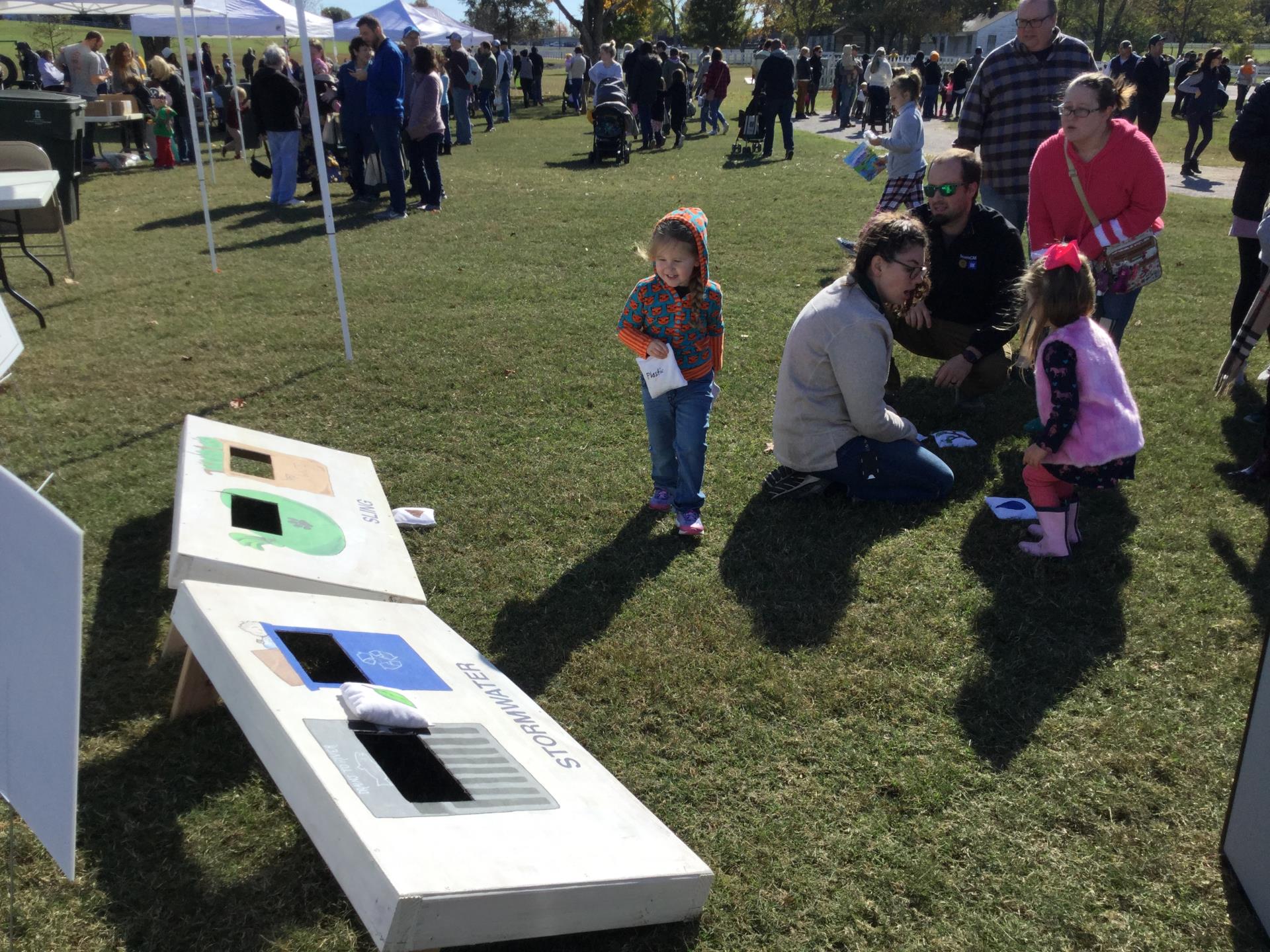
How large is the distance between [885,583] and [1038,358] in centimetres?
111

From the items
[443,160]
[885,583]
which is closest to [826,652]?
[885,583]

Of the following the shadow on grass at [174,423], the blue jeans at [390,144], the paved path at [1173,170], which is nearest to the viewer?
the shadow on grass at [174,423]

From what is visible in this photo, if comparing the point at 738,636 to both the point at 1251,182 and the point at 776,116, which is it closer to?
the point at 1251,182

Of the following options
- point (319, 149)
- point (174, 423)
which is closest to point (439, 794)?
point (174, 423)

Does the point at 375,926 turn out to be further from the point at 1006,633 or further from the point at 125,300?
the point at 125,300

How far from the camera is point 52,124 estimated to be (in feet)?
31.7

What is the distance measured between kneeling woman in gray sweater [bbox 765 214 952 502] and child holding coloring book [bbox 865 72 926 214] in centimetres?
385

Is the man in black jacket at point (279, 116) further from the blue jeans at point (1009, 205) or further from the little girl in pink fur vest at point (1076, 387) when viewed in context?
the little girl in pink fur vest at point (1076, 387)

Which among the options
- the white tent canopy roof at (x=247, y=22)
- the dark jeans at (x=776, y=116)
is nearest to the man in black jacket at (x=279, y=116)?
the white tent canopy roof at (x=247, y=22)

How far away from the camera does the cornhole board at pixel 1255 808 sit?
2.30 meters

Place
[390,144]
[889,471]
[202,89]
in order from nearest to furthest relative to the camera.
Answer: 1. [889,471]
2. [390,144]
3. [202,89]

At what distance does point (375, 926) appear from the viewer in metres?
1.91

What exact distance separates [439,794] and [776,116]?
1625cm

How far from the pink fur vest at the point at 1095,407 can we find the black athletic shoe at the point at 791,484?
1048 mm
